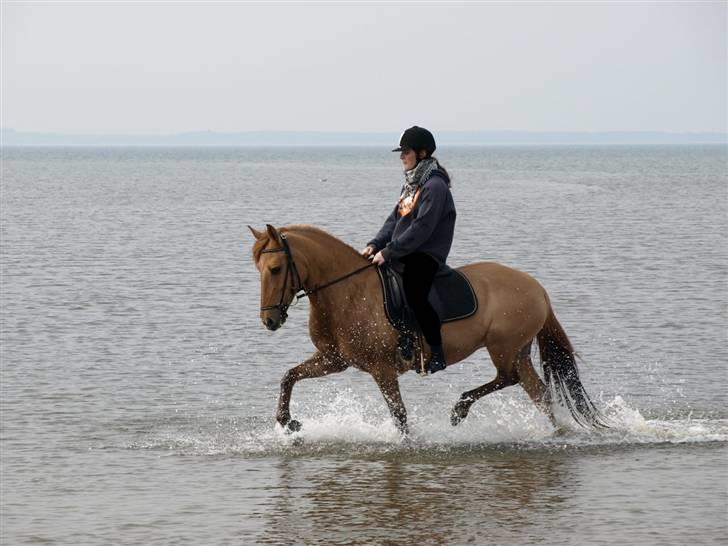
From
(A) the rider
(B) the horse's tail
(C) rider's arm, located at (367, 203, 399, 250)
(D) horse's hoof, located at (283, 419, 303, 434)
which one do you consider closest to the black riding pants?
(A) the rider

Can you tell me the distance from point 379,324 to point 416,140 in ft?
5.59

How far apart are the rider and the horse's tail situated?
4.26ft

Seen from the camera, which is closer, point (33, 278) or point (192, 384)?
point (192, 384)

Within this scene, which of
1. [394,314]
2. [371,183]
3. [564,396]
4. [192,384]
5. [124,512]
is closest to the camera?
[124,512]

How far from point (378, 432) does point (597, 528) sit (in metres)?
3.61

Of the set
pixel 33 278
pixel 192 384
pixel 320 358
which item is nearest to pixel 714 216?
pixel 33 278

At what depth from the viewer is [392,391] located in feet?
40.4

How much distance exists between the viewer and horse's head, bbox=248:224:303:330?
11.4 m

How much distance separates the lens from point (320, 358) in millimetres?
12148

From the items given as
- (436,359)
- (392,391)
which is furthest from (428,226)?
(392,391)

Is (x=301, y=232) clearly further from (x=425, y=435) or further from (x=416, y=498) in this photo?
(x=416, y=498)

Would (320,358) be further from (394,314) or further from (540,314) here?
(540,314)

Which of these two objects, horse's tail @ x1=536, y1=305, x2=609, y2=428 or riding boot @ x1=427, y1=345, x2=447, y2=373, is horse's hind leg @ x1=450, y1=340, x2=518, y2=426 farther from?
riding boot @ x1=427, y1=345, x2=447, y2=373

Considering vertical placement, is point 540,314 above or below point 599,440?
above
